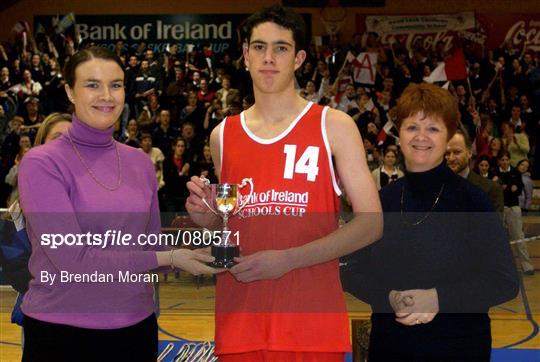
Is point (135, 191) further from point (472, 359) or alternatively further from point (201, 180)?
point (472, 359)

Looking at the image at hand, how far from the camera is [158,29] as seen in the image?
61.1 ft

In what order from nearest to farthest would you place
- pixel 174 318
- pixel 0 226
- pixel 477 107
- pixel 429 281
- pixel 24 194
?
pixel 24 194
pixel 429 281
pixel 0 226
pixel 174 318
pixel 477 107

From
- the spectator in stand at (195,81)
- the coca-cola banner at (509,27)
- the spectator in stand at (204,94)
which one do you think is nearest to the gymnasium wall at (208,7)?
the coca-cola banner at (509,27)

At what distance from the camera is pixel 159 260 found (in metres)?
2.52

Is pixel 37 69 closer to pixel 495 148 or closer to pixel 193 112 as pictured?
pixel 193 112

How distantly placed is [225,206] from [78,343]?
0.60m

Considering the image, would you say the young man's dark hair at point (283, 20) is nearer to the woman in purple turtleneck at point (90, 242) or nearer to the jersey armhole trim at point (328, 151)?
the jersey armhole trim at point (328, 151)

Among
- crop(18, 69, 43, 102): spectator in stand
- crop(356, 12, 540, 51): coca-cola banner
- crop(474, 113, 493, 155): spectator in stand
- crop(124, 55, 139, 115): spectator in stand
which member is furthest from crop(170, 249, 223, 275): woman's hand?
crop(356, 12, 540, 51): coca-cola banner

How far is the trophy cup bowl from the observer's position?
2439 millimetres

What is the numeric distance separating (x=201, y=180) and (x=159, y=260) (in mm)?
280

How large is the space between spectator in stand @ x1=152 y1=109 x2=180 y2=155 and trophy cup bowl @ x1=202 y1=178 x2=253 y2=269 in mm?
8554

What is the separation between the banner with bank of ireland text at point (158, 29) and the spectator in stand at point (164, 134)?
6.48m

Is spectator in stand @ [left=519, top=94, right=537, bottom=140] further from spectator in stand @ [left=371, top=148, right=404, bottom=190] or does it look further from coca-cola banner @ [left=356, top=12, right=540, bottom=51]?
spectator in stand @ [left=371, top=148, right=404, bottom=190]

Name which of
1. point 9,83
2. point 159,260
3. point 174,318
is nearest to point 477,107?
point 9,83
